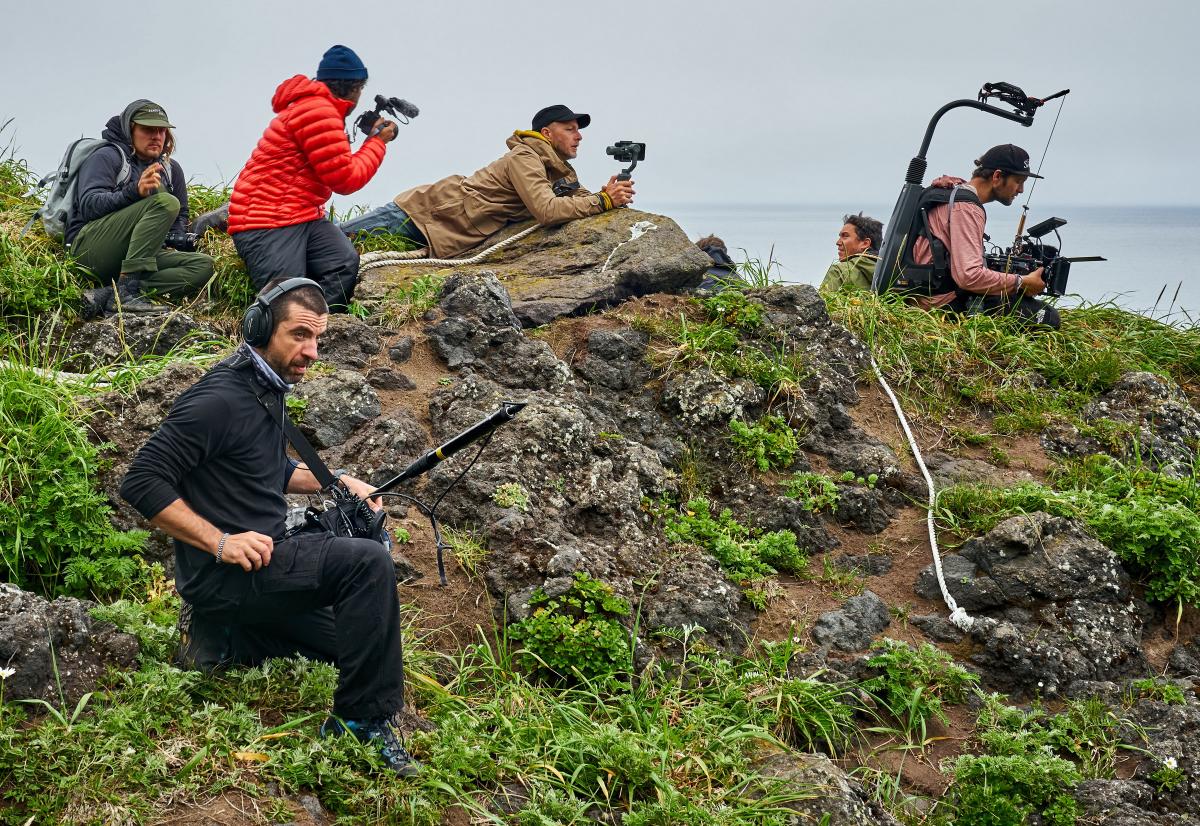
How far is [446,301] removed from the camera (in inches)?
322

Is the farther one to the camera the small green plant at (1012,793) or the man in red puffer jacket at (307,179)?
the man in red puffer jacket at (307,179)

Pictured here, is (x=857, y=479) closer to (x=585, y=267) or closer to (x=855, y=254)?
(x=585, y=267)

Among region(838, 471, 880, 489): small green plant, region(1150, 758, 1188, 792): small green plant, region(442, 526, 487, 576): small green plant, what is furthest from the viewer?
region(838, 471, 880, 489): small green plant

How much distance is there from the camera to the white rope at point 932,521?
6.68 metres

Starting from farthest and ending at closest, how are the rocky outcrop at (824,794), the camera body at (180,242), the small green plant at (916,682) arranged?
the camera body at (180,242), the small green plant at (916,682), the rocky outcrop at (824,794)

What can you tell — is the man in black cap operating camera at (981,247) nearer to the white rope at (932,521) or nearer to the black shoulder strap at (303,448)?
the white rope at (932,521)

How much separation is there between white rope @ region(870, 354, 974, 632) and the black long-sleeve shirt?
392 cm

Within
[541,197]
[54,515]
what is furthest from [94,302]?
[541,197]

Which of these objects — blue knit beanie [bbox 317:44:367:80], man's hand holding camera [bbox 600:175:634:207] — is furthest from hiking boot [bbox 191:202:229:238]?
man's hand holding camera [bbox 600:175:634:207]

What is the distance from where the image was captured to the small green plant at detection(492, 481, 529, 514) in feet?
20.9

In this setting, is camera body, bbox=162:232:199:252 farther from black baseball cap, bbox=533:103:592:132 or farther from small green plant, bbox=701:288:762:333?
small green plant, bbox=701:288:762:333

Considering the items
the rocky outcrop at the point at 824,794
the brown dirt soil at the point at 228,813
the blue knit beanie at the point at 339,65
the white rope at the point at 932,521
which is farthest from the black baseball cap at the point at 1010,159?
the brown dirt soil at the point at 228,813

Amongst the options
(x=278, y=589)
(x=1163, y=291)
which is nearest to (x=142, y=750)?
(x=278, y=589)

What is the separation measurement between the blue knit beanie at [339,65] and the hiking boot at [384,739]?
455cm
